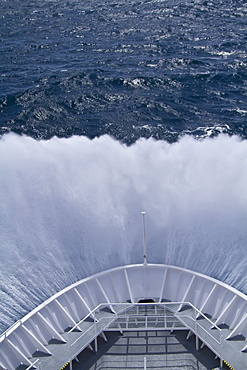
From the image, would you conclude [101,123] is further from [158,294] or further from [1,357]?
[1,357]

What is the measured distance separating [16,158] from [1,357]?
20831 millimetres

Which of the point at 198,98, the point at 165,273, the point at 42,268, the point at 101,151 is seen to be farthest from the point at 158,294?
the point at 198,98

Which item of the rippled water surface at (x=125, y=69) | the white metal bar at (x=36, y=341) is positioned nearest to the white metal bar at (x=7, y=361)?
the white metal bar at (x=36, y=341)

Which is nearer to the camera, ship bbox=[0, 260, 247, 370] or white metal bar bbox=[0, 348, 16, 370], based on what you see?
white metal bar bbox=[0, 348, 16, 370]

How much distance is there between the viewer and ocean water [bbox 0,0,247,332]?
104 feet

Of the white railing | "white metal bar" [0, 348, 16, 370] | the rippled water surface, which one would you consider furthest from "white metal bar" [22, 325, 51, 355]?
the rippled water surface

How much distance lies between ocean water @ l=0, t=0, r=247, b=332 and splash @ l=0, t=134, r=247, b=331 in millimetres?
97

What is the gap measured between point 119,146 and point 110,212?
37.9 ft

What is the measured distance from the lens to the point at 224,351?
2381 centimetres

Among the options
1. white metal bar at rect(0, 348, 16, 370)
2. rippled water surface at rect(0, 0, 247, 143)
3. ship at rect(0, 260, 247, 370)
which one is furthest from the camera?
rippled water surface at rect(0, 0, 247, 143)

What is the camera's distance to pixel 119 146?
A: 44906mm

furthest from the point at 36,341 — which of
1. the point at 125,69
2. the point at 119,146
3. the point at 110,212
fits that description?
the point at 125,69

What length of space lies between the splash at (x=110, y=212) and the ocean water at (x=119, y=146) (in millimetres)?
97

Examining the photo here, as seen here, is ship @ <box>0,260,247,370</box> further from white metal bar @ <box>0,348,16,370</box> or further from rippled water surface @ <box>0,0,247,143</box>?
rippled water surface @ <box>0,0,247,143</box>
